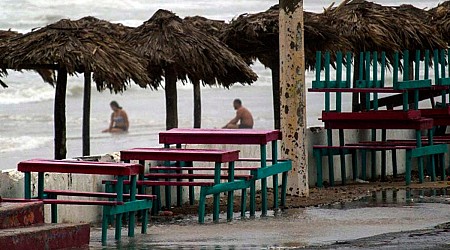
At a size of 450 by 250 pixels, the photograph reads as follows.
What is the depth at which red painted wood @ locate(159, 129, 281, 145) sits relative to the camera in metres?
13.0

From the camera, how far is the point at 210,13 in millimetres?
60562

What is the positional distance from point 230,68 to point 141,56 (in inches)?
58.7

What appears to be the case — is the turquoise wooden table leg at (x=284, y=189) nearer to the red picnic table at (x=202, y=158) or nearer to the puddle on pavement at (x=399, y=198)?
the puddle on pavement at (x=399, y=198)

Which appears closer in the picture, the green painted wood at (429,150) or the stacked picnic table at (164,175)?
the stacked picnic table at (164,175)

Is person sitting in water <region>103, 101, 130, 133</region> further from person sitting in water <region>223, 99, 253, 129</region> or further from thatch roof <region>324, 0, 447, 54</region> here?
thatch roof <region>324, 0, 447, 54</region>

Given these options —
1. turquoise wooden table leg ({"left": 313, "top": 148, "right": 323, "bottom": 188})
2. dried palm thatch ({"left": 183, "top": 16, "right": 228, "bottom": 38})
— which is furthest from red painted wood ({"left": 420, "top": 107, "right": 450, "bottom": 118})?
dried palm thatch ({"left": 183, "top": 16, "right": 228, "bottom": 38})

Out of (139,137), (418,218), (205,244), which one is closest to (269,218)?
(418,218)

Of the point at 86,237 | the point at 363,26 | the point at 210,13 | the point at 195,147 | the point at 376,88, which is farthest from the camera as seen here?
the point at 210,13

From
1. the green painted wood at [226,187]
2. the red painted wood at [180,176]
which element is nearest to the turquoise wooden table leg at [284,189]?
the red painted wood at [180,176]

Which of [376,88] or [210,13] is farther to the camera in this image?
[210,13]

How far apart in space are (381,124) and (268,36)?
7.19ft

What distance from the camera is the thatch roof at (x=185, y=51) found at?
16234 millimetres

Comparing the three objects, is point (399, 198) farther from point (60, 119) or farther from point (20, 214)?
point (20, 214)

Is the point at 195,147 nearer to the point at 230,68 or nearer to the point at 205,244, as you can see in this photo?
the point at 230,68
